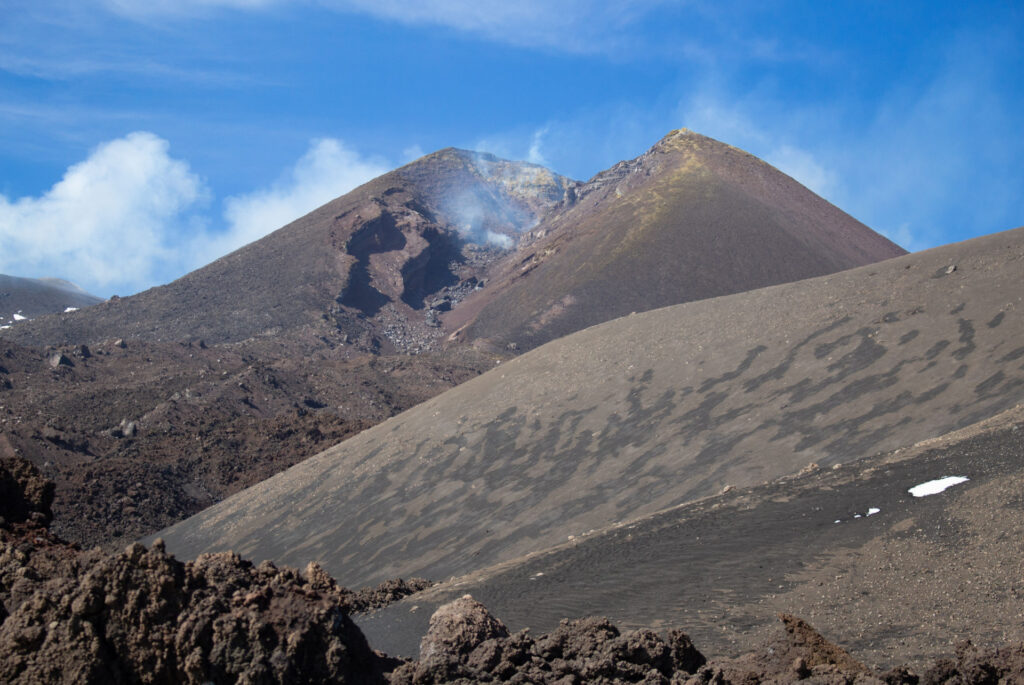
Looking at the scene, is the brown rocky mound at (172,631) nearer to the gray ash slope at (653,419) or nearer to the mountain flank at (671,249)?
the gray ash slope at (653,419)

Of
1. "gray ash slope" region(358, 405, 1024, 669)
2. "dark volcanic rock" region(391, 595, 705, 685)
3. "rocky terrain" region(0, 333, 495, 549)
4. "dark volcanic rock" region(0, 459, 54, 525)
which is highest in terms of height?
"rocky terrain" region(0, 333, 495, 549)

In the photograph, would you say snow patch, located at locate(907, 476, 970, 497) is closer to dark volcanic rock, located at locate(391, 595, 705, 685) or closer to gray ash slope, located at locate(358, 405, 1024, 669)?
gray ash slope, located at locate(358, 405, 1024, 669)

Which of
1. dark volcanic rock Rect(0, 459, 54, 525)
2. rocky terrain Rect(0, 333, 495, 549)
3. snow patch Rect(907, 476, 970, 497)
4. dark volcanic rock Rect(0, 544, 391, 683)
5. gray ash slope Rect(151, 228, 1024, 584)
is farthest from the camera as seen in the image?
rocky terrain Rect(0, 333, 495, 549)

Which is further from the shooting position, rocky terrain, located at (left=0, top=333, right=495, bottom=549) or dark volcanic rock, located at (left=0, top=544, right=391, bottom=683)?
rocky terrain, located at (left=0, top=333, right=495, bottom=549)

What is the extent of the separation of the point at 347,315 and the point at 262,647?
3290 inches

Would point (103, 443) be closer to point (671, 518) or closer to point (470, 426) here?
point (470, 426)

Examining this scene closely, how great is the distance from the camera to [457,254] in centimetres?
10931

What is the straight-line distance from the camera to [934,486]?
1248 cm

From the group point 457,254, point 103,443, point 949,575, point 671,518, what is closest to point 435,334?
point 457,254

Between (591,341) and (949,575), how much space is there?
22.9 metres

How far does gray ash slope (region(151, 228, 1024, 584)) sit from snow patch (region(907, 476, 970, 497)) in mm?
6077

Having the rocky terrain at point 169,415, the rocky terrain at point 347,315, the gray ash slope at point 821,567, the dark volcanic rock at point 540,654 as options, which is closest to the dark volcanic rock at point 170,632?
the dark volcanic rock at point 540,654

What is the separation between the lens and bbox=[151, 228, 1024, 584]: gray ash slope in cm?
2041

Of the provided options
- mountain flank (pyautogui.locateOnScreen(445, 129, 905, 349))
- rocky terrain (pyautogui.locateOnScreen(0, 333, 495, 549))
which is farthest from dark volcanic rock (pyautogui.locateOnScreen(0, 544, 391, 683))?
mountain flank (pyautogui.locateOnScreen(445, 129, 905, 349))
